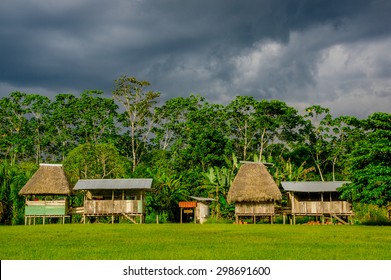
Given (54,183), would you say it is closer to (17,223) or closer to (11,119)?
(17,223)

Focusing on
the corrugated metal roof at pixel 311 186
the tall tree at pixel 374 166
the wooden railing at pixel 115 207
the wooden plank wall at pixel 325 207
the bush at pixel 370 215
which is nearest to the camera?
the tall tree at pixel 374 166

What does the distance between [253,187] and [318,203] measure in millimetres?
4437

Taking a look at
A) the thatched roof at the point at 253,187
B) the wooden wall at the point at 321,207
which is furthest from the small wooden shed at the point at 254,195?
the wooden wall at the point at 321,207

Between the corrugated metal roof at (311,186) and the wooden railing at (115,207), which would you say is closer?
the corrugated metal roof at (311,186)

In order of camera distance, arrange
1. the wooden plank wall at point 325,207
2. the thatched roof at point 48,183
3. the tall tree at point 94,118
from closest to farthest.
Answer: the wooden plank wall at point 325,207 < the thatched roof at point 48,183 < the tall tree at point 94,118

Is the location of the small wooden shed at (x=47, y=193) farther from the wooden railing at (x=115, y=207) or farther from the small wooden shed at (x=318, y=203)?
the small wooden shed at (x=318, y=203)

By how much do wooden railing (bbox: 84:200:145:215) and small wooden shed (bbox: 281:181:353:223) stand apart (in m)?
10.0

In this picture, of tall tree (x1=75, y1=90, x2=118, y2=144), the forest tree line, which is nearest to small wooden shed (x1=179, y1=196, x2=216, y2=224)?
the forest tree line

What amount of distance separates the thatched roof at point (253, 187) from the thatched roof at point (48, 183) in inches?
453

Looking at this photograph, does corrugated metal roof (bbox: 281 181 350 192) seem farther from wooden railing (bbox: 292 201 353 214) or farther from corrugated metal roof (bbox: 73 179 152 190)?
corrugated metal roof (bbox: 73 179 152 190)

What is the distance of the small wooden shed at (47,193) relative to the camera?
116 feet

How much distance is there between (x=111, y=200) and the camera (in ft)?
116

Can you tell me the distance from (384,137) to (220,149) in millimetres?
21407

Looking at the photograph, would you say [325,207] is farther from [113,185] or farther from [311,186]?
[113,185]
